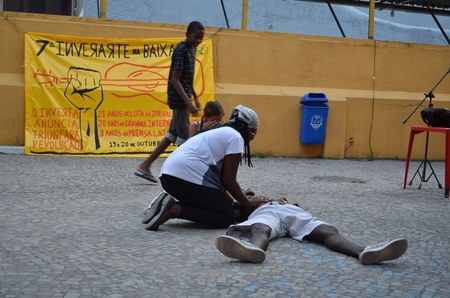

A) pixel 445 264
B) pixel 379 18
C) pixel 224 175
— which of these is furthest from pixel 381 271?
pixel 379 18

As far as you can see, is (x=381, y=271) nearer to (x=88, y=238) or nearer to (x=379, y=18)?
(x=88, y=238)

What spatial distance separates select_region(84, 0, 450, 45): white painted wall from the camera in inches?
621

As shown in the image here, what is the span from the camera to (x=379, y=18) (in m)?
17.3

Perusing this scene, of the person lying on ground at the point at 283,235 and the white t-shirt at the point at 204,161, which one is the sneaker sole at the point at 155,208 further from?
the person lying on ground at the point at 283,235

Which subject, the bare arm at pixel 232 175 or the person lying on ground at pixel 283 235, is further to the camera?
the bare arm at pixel 232 175

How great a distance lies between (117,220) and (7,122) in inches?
210

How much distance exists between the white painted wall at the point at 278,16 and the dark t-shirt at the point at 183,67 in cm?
804

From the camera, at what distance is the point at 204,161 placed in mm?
5234

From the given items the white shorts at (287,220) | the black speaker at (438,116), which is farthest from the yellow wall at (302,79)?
the white shorts at (287,220)

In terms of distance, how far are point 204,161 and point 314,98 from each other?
663 centimetres

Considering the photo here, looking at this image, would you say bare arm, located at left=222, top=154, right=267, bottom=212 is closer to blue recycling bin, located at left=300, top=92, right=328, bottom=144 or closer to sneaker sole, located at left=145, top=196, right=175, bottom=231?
sneaker sole, located at left=145, top=196, right=175, bottom=231

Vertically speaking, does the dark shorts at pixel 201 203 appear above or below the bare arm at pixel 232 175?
below

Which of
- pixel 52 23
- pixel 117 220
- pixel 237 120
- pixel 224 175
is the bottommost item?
pixel 117 220

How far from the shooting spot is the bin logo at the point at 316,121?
11578 millimetres
